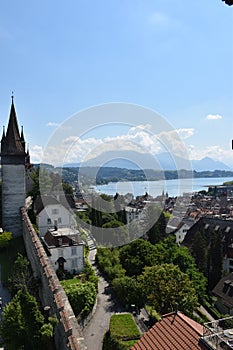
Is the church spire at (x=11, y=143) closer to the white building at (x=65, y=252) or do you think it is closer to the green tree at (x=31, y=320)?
the white building at (x=65, y=252)

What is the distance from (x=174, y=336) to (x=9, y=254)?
1479 centimetres

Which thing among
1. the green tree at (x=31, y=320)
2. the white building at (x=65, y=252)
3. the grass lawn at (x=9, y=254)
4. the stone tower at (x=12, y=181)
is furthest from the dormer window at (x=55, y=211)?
the green tree at (x=31, y=320)

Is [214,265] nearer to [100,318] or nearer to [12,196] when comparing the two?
[100,318]

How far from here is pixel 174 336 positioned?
246 inches

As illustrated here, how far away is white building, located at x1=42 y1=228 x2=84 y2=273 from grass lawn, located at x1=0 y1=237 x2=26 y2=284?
2157 millimetres

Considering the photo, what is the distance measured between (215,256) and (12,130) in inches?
767

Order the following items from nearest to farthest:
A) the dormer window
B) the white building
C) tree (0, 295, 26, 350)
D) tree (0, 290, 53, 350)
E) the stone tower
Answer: tree (0, 290, 53, 350), tree (0, 295, 26, 350), the stone tower, the white building, the dormer window

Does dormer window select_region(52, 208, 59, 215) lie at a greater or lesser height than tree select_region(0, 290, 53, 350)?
greater

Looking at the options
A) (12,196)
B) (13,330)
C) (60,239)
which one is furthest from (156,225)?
(13,330)

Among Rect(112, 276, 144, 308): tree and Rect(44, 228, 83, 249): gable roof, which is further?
Rect(44, 228, 83, 249): gable roof

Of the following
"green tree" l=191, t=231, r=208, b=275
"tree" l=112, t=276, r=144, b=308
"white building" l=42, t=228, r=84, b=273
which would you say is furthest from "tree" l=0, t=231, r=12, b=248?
"green tree" l=191, t=231, r=208, b=275

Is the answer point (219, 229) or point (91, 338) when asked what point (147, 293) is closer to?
point (91, 338)

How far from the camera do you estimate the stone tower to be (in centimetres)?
2097

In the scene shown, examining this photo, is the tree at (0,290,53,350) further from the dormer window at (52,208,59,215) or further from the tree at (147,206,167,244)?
the tree at (147,206,167,244)
